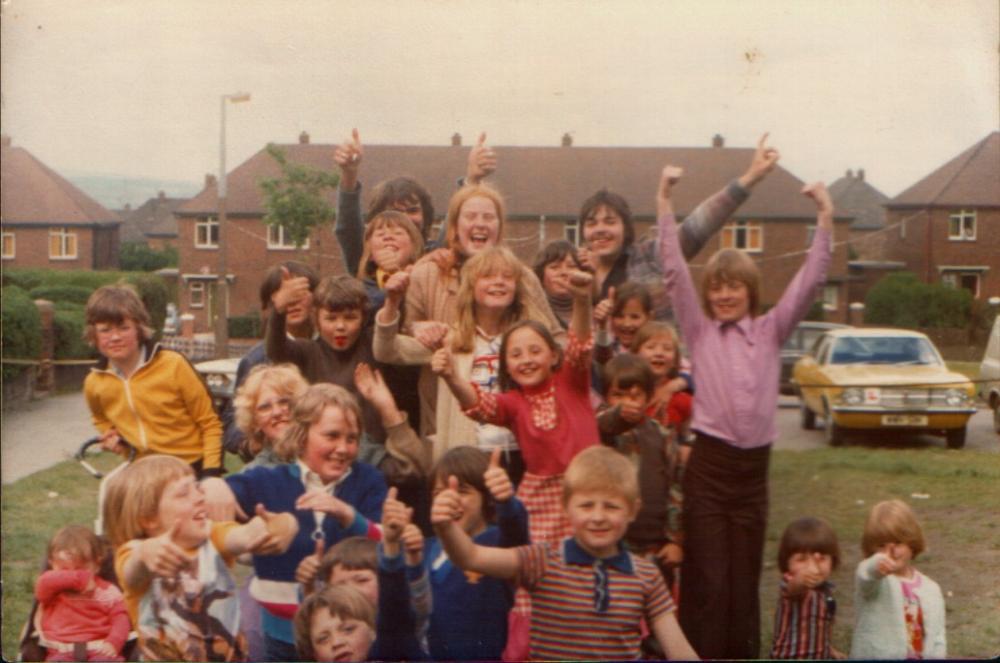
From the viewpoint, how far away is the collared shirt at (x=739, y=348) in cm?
332

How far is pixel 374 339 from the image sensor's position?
3.39 m

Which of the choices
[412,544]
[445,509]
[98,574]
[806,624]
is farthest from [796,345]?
[98,574]

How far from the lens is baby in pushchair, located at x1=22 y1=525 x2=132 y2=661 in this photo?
3.46 meters

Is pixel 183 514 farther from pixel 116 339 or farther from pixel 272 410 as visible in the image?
pixel 116 339

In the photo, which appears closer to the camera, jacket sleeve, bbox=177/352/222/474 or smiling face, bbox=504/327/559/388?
smiling face, bbox=504/327/559/388

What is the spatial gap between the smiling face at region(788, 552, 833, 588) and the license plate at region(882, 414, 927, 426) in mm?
410

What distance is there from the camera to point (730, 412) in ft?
10.9

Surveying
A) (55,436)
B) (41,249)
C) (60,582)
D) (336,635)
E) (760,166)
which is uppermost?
(760,166)

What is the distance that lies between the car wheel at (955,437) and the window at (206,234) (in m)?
2.06

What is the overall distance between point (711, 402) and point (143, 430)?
1.54 metres

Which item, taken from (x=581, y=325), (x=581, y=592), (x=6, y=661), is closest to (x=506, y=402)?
(x=581, y=325)

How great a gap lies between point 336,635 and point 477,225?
1137 mm

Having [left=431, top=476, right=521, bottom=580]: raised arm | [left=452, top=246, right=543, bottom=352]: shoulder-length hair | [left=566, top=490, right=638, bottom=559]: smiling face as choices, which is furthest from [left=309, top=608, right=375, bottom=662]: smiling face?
[left=452, top=246, right=543, bottom=352]: shoulder-length hair

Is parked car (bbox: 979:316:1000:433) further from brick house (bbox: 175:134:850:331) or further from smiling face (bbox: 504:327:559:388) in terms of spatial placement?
smiling face (bbox: 504:327:559:388)
